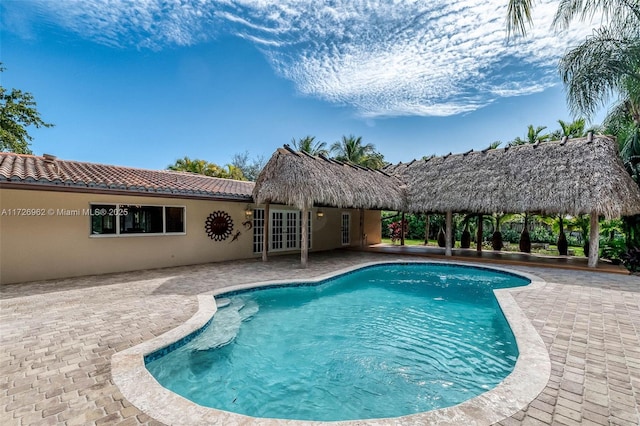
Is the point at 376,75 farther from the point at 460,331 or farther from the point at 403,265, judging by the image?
the point at 460,331

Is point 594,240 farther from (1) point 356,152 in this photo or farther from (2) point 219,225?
(1) point 356,152

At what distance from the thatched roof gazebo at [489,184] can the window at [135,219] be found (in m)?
3.02

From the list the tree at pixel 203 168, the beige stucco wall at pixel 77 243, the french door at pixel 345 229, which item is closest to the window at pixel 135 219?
the beige stucco wall at pixel 77 243

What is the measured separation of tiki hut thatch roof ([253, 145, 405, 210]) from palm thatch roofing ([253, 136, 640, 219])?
0.03 m

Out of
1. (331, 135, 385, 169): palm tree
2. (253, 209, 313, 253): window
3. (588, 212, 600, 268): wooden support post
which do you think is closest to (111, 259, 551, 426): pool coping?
(253, 209, 313, 253): window

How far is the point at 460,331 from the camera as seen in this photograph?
5707 mm

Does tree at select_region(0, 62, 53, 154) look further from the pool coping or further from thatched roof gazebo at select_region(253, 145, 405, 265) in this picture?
the pool coping

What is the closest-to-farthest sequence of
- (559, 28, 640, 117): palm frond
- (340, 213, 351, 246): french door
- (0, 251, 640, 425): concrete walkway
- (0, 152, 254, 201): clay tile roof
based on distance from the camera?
(0, 251, 640, 425): concrete walkway < (0, 152, 254, 201): clay tile roof < (559, 28, 640, 117): palm frond < (340, 213, 351, 246): french door

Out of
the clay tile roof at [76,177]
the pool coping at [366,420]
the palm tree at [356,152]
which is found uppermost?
the palm tree at [356,152]

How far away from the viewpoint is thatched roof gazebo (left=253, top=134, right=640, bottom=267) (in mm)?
9648

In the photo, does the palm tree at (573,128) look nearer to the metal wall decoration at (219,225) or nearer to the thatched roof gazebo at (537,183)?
the thatched roof gazebo at (537,183)

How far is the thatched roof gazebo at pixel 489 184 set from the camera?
31.7 feet

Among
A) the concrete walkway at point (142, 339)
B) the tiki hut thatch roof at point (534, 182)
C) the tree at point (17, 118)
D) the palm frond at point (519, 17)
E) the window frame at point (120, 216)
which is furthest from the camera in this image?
the tree at point (17, 118)

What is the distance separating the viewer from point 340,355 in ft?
15.3
